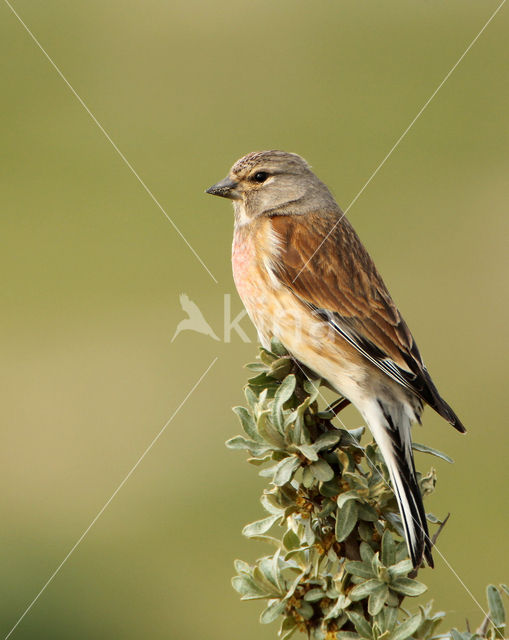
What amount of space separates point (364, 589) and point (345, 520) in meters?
0.13

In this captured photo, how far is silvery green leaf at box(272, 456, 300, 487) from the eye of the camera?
5.41ft

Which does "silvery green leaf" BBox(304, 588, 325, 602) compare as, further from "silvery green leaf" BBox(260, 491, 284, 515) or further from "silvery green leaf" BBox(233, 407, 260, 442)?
"silvery green leaf" BBox(233, 407, 260, 442)

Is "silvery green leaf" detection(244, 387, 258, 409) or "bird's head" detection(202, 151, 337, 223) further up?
"bird's head" detection(202, 151, 337, 223)

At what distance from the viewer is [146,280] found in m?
6.34

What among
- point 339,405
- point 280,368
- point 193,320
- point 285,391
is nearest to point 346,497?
point 285,391

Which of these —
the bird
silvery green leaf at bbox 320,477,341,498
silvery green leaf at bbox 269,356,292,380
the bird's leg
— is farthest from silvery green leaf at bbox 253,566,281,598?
the bird

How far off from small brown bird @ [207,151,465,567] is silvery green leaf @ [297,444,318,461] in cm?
38

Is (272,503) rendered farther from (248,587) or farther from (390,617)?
(390,617)

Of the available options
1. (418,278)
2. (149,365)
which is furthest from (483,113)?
(149,365)

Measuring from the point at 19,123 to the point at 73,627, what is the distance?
542 cm

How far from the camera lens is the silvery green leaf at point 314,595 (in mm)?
1557

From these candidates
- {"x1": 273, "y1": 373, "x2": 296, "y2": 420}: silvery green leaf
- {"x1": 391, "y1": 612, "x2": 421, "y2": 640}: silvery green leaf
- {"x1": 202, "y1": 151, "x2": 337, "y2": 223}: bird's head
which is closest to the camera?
{"x1": 391, "y1": 612, "x2": 421, "y2": 640}: silvery green leaf

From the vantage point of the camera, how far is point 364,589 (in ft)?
4.89

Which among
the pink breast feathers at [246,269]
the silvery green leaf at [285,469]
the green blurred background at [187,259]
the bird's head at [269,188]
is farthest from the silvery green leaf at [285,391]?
the green blurred background at [187,259]
